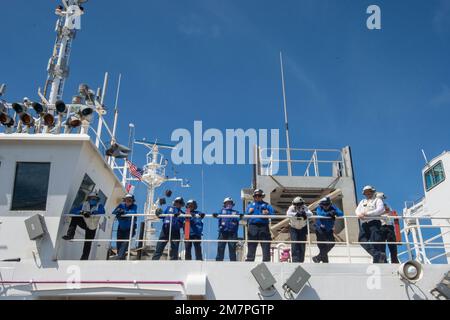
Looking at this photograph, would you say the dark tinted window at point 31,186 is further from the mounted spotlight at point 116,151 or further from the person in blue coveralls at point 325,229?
the person in blue coveralls at point 325,229

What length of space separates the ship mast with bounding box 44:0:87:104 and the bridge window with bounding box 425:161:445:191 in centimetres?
1637

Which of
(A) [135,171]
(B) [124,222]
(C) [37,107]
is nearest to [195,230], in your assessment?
(B) [124,222]

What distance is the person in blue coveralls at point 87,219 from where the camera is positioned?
31.6ft

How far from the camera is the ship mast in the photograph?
12.8m

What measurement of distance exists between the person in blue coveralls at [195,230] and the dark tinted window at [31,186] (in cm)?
316

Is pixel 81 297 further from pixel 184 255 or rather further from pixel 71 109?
pixel 71 109

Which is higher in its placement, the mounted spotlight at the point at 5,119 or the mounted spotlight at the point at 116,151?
the mounted spotlight at the point at 5,119

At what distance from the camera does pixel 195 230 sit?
9789 millimetres

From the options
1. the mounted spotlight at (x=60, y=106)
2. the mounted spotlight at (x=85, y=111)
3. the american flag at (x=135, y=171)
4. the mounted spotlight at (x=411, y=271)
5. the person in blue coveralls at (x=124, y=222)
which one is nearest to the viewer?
the mounted spotlight at (x=411, y=271)

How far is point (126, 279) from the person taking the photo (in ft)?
29.3

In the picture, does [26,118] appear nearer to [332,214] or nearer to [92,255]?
[92,255]

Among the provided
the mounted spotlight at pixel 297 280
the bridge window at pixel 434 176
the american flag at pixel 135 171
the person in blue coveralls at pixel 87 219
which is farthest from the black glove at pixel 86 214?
the bridge window at pixel 434 176
